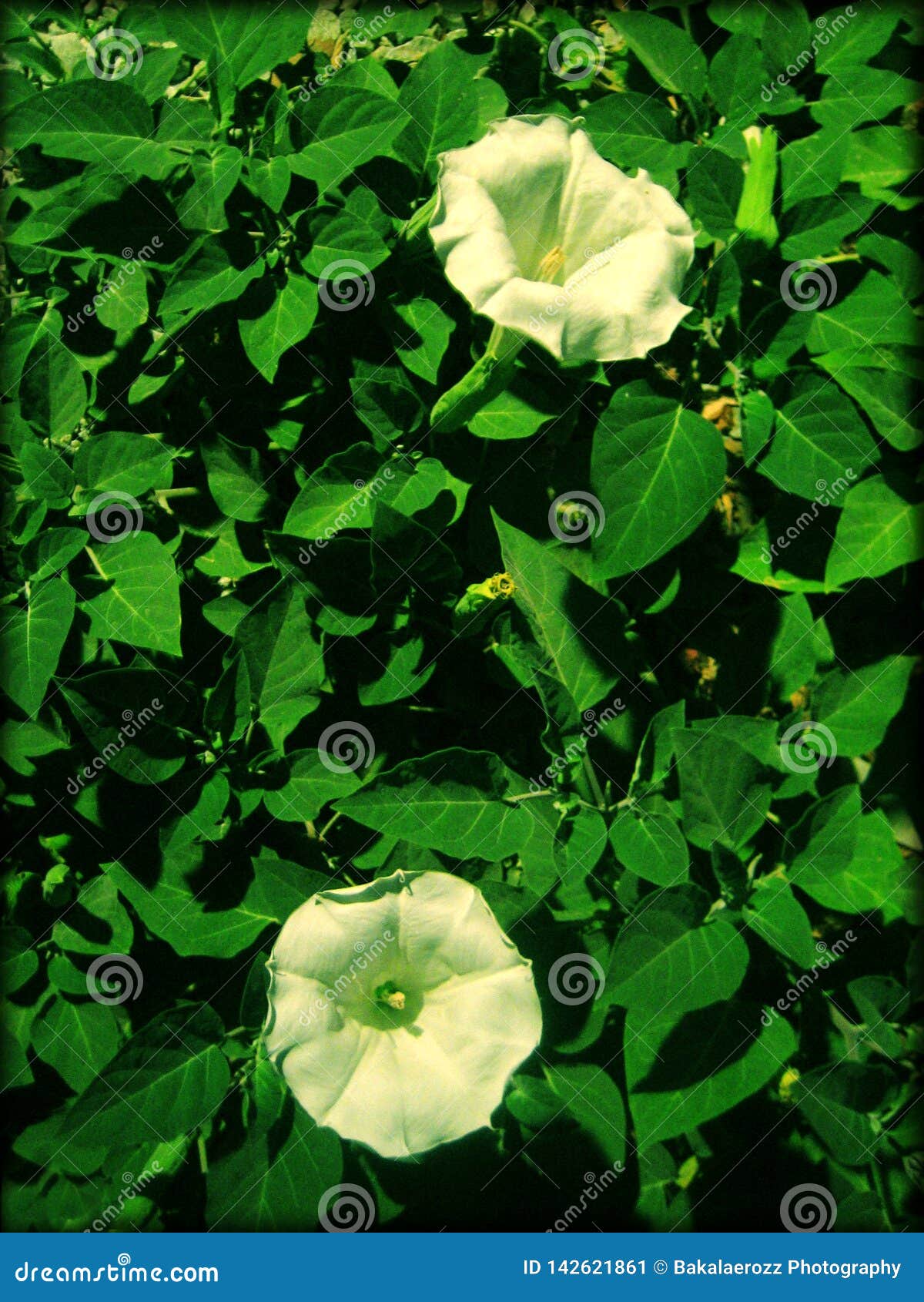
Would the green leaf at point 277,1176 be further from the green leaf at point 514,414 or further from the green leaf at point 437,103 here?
the green leaf at point 437,103

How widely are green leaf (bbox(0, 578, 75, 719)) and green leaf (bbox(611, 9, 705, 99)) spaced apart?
1.64m

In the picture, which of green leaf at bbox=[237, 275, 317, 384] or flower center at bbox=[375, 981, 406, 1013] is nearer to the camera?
flower center at bbox=[375, 981, 406, 1013]

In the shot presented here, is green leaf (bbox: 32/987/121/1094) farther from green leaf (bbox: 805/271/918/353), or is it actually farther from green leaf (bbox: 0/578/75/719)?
green leaf (bbox: 805/271/918/353)

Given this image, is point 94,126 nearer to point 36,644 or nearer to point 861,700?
point 36,644

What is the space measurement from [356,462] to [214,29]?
3.11 ft

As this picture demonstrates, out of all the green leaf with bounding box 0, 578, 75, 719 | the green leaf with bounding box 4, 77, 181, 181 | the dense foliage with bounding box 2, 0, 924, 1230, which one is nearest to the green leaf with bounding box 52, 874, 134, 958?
the dense foliage with bounding box 2, 0, 924, 1230

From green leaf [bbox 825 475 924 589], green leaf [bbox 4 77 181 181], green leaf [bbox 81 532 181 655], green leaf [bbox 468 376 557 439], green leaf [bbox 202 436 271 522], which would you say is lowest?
green leaf [bbox 81 532 181 655]

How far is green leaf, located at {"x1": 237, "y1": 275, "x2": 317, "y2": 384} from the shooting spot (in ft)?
6.46

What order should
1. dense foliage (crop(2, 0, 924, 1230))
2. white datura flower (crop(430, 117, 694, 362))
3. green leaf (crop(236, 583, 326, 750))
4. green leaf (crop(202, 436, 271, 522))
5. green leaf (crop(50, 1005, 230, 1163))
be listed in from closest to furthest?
white datura flower (crop(430, 117, 694, 362)) < green leaf (crop(50, 1005, 230, 1163)) < dense foliage (crop(2, 0, 924, 1230)) < green leaf (crop(236, 583, 326, 750)) < green leaf (crop(202, 436, 271, 522))

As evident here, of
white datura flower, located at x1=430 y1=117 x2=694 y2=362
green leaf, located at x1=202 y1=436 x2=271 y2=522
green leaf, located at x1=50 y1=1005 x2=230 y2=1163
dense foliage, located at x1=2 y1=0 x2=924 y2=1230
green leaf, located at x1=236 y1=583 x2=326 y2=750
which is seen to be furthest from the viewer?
green leaf, located at x1=202 y1=436 x2=271 y2=522

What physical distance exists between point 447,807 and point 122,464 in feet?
3.12

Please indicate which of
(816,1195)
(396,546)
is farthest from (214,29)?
(816,1195)

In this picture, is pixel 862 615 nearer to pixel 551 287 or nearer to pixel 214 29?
pixel 551 287

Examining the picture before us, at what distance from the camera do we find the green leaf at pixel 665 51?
211 cm
